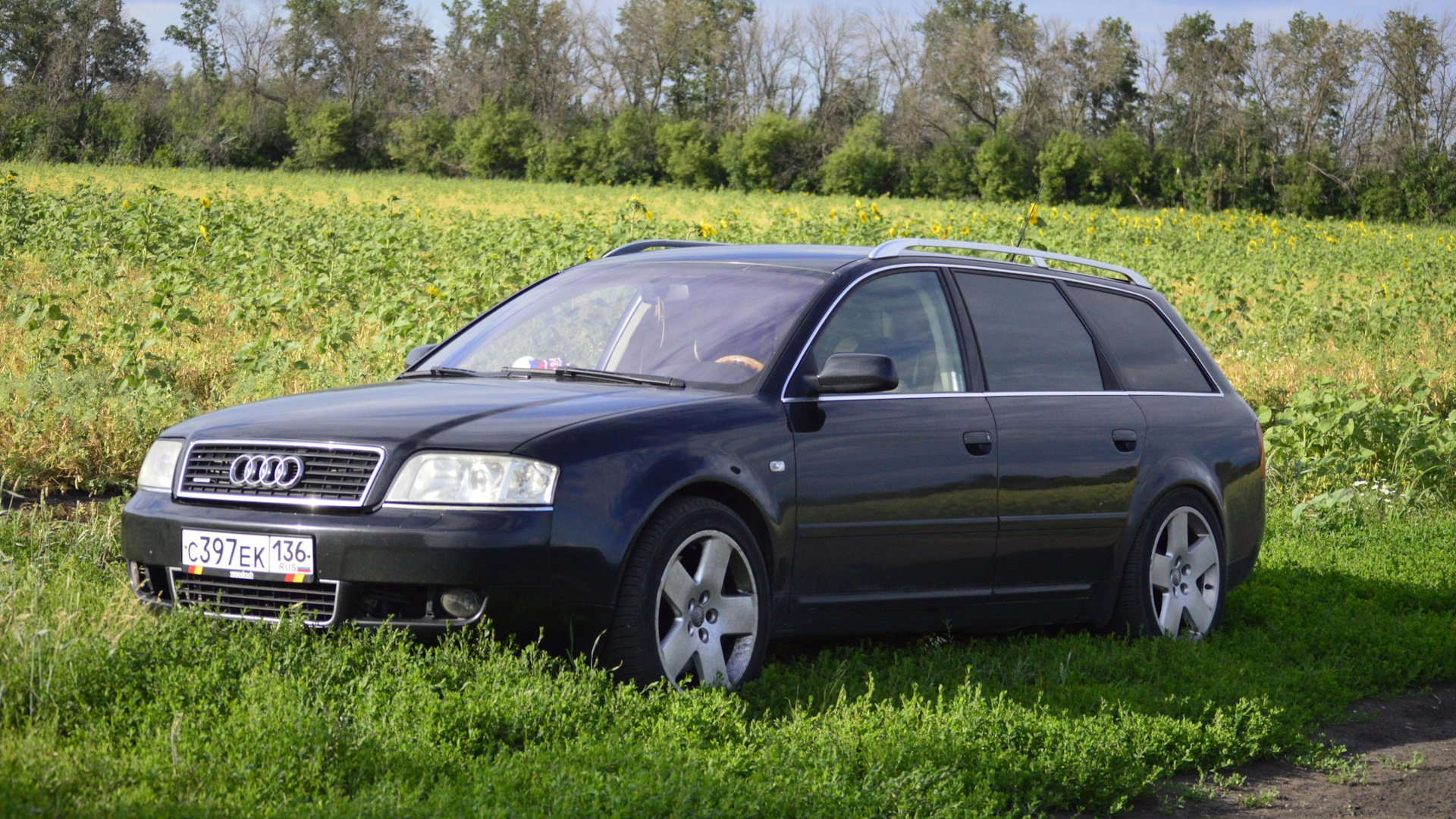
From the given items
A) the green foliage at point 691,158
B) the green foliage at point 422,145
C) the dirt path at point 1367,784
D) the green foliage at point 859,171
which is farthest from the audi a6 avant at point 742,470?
the green foliage at point 422,145

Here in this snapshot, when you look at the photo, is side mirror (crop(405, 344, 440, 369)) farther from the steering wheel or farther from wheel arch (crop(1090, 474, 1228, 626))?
wheel arch (crop(1090, 474, 1228, 626))

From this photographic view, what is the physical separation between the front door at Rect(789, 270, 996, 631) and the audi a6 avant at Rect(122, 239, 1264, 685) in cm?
1

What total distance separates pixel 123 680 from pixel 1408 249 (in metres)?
32.9

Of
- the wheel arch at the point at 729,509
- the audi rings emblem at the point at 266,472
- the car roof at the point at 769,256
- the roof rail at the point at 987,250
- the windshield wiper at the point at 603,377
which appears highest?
the roof rail at the point at 987,250

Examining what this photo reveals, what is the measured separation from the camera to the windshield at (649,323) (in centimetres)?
540

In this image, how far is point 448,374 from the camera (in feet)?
19.0

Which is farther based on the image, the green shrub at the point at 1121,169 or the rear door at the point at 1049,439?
the green shrub at the point at 1121,169

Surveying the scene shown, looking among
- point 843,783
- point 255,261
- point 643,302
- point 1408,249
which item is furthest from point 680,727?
point 1408,249

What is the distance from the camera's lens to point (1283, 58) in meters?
70.5

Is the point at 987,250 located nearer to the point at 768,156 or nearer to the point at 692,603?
the point at 692,603

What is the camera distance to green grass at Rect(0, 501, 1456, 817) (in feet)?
11.8

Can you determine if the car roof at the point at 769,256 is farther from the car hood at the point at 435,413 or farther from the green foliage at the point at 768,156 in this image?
the green foliage at the point at 768,156

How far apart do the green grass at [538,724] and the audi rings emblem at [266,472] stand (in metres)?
0.44

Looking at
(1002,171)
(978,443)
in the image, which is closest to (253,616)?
(978,443)
